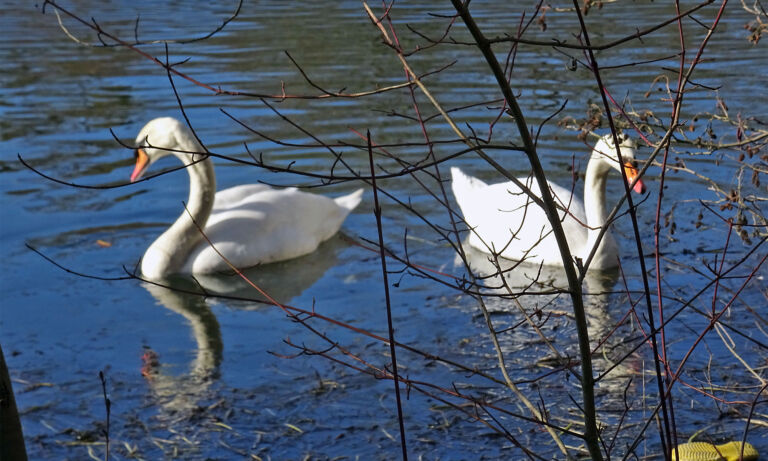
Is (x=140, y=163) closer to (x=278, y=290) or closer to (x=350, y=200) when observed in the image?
(x=278, y=290)

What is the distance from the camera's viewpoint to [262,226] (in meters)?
7.53

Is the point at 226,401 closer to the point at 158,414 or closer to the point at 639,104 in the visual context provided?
the point at 158,414

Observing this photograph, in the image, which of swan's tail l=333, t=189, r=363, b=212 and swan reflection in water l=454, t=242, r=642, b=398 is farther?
swan's tail l=333, t=189, r=363, b=212

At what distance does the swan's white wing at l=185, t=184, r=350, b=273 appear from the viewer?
7.38 metres

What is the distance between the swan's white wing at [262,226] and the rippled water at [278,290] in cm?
14

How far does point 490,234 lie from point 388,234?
0.83 meters

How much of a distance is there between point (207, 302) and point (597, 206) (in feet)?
A: 8.74

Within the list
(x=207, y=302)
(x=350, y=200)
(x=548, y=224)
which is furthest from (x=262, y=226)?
(x=548, y=224)

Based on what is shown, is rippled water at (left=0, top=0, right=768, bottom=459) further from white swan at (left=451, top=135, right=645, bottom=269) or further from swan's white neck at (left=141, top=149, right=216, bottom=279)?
white swan at (left=451, top=135, right=645, bottom=269)

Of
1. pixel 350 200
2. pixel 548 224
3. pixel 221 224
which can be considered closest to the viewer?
pixel 548 224

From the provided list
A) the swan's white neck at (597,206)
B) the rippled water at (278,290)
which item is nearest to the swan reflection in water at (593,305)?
the rippled water at (278,290)

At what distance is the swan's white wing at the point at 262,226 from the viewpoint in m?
7.38

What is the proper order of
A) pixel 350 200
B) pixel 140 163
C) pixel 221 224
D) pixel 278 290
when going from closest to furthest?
pixel 278 290 < pixel 221 224 < pixel 140 163 < pixel 350 200

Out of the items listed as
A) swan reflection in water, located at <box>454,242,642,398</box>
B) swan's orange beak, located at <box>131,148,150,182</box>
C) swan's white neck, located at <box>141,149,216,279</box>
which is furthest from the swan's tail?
swan's orange beak, located at <box>131,148,150,182</box>
